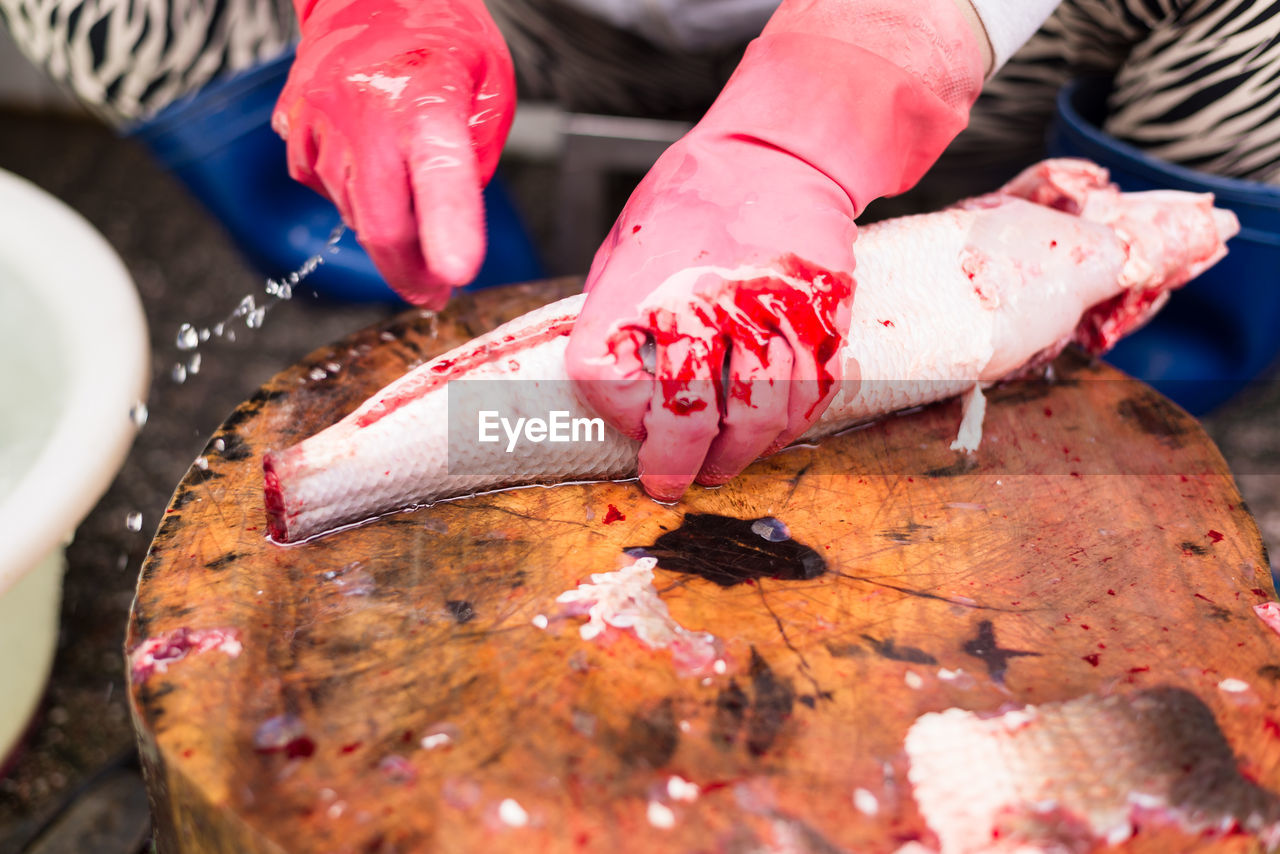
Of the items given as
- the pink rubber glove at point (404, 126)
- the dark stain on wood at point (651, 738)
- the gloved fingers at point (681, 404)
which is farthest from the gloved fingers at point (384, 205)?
the dark stain on wood at point (651, 738)

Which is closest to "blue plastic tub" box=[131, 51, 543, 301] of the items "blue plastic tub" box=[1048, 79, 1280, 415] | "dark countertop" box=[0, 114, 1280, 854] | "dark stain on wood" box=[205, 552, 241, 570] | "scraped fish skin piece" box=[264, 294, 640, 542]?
"dark countertop" box=[0, 114, 1280, 854]

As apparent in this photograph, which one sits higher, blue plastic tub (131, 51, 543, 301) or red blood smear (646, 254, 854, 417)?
red blood smear (646, 254, 854, 417)

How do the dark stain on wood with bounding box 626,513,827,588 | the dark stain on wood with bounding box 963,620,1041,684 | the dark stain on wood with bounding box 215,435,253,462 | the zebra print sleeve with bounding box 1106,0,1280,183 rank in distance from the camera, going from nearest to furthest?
the dark stain on wood with bounding box 963,620,1041,684 < the dark stain on wood with bounding box 626,513,827,588 < the dark stain on wood with bounding box 215,435,253,462 < the zebra print sleeve with bounding box 1106,0,1280,183

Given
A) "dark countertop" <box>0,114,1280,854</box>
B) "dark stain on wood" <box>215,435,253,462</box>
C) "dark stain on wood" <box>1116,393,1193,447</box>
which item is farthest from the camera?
"dark countertop" <box>0,114,1280,854</box>

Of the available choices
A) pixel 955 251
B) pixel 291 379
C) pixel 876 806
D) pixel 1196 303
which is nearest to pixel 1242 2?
pixel 1196 303

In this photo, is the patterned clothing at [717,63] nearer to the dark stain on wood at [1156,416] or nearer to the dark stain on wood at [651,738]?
the dark stain on wood at [1156,416]

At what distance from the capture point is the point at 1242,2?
1.58 metres

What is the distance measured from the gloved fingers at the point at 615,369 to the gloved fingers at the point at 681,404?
0.8 inches

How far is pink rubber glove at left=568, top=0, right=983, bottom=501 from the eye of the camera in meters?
1.05

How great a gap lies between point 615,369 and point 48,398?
1266 mm

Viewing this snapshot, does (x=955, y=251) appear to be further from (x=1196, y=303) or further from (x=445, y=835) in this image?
(x=445, y=835)

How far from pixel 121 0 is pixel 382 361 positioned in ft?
4.56

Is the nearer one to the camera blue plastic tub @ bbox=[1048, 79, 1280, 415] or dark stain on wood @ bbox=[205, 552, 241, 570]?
dark stain on wood @ bbox=[205, 552, 241, 570]

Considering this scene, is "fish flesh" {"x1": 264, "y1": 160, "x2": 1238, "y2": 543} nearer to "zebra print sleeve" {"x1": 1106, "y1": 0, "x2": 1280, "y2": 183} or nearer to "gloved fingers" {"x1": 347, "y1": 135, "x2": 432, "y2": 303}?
"gloved fingers" {"x1": 347, "y1": 135, "x2": 432, "y2": 303}
